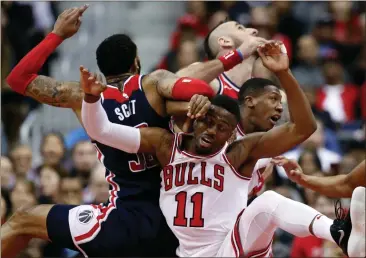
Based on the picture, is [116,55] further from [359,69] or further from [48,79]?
[359,69]

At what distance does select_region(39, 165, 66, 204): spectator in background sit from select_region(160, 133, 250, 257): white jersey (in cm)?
375

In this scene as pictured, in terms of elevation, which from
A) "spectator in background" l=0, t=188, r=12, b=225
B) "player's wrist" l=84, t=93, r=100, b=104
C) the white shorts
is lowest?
"spectator in background" l=0, t=188, r=12, b=225

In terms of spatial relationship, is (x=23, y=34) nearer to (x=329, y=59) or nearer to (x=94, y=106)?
(x=329, y=59)

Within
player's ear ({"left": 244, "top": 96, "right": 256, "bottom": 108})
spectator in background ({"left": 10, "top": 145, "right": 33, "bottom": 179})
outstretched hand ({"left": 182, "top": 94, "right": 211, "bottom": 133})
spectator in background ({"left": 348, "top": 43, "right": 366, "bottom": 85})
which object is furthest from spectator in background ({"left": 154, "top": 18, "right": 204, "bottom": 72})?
outstretched hand ({"left": 182, "top": 94, "right": 211, "bottom": 133})

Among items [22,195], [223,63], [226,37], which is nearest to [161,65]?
[22,195]

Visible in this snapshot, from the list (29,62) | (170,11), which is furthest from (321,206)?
(170,11)

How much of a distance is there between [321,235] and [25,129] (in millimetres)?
6294

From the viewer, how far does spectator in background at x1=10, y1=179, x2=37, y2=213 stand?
10.5 metres

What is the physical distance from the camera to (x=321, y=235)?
6727mm

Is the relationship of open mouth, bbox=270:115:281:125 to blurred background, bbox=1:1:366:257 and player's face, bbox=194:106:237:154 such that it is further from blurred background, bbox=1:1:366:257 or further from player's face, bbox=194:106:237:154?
blurred background, bbox=1:1:366:257

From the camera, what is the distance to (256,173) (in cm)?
779

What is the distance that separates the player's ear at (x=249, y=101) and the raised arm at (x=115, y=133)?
781mm

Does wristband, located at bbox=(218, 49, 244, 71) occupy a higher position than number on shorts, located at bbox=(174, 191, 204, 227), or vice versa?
wristband, located at bbox=(218, 49, 244, 71)

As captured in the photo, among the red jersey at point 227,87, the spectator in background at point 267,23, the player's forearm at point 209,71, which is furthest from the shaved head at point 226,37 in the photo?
the spectator in background at point 267,23
